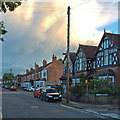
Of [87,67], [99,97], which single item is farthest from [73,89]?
[87,67]

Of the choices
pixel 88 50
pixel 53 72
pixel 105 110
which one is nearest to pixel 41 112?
pixel 105 110

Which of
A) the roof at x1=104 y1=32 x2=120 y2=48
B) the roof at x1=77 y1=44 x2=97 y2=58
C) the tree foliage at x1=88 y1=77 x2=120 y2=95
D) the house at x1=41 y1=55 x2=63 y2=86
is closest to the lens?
the tree foliage at x1=88 y1=77 x2=120 y2=95

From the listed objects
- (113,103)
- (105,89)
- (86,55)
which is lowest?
(113,103)

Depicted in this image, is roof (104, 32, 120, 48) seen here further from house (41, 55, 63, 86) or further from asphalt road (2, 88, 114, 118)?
house (41, 55, 63, 86)

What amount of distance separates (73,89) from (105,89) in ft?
13.7

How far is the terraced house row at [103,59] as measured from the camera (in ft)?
96.9

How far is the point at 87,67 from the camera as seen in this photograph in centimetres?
3791

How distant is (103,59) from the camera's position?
110ft

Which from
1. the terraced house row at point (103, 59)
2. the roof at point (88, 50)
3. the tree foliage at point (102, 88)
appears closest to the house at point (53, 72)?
the terraced house row at point (103, 59)

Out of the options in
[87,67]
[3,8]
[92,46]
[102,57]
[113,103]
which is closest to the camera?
[3,8]

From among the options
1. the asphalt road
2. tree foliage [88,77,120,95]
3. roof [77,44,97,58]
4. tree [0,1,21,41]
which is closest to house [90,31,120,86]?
roof [77,44,97,58]

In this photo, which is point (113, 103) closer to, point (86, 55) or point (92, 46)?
point (86, 55)

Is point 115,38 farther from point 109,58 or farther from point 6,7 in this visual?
point 6,7

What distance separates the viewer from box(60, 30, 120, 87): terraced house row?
96.9ft
